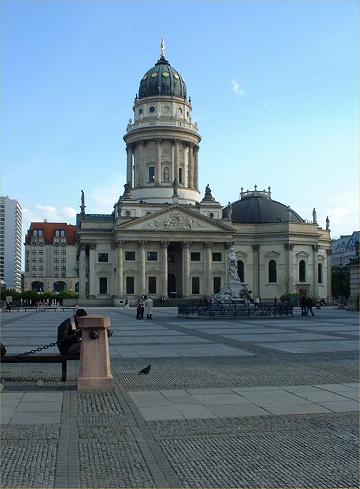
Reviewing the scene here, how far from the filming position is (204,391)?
468 inches

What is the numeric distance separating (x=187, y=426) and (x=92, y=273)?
276 feet

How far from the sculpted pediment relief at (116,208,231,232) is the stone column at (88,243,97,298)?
6912 millimetres

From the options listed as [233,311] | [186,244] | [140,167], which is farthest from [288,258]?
[233,311]

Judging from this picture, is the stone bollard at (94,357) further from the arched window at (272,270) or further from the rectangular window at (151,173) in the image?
the rectangular window at (151,173)

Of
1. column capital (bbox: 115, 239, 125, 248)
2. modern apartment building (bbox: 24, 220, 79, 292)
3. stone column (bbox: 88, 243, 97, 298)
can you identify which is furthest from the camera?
modern apartment building (bbox: 24, 220, 79, 292)

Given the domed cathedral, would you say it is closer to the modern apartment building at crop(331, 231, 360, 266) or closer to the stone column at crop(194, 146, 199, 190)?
the stone column at crop(194, 146, 199, 190)

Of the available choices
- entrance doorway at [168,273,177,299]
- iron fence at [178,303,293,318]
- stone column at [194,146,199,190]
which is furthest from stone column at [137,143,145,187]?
iron fence at [178,303,293,318]

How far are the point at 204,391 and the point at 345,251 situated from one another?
176713 mm

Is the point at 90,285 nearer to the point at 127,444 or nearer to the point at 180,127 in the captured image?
the point at 180,127

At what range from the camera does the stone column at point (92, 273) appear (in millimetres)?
91562

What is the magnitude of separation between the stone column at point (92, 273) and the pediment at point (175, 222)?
654 centimetres

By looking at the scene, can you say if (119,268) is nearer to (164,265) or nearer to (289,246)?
(164,265)

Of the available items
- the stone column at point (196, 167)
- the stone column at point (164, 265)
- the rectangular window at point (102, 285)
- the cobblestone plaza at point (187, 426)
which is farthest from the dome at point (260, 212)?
the cobblestone plaza at point (187, 426)

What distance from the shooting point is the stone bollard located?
12.1 meters
